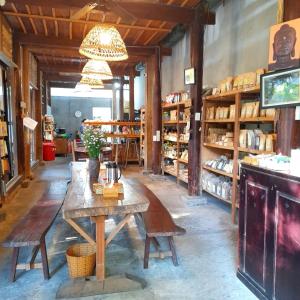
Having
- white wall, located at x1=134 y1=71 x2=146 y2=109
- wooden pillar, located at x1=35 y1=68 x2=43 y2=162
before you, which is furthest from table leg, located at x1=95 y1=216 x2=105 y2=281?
white wall, located at x1=134 y1=71 x2=146 y2=109

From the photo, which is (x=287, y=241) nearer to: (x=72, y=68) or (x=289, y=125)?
(x=289, y=125)

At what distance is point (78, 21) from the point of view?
19.0 ft

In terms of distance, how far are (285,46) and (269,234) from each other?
1515 mm

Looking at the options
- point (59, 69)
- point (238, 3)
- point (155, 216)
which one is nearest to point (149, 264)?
point (155, 216)

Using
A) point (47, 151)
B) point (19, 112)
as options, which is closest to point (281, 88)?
point (19, 112)

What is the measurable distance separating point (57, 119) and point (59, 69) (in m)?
8.19

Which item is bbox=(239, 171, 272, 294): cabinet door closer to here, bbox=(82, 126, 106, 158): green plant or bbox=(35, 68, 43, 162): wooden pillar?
bbox=(82, 126, 106, 158): green plant

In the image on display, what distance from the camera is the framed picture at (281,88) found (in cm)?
239

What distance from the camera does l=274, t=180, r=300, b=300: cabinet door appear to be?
188 centimetres

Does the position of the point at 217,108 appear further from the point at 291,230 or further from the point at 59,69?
the point at 59,69

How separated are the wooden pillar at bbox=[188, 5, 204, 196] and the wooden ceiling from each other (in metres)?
0.29

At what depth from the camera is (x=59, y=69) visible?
35.9 ft

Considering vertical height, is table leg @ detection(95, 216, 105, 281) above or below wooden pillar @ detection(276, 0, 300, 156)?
below

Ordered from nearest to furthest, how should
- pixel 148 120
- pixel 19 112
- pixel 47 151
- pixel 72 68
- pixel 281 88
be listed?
pixel 281 88, pixel 19 112, pixel 148 120, pixel 72 68, pixel 47 151
